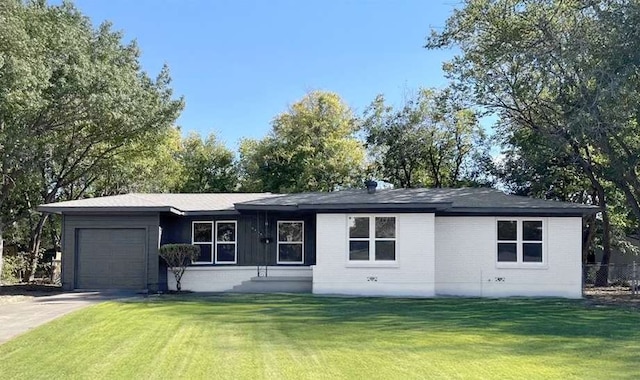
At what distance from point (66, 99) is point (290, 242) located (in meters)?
8.61

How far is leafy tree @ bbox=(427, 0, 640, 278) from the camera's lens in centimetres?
1549

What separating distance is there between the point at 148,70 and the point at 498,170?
18206 millimetres

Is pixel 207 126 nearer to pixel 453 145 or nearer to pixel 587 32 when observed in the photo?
pixel 453 145

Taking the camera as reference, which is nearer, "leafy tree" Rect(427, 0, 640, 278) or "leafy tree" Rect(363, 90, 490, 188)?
"leafy tree" Rect(427, 0, 640, 278)

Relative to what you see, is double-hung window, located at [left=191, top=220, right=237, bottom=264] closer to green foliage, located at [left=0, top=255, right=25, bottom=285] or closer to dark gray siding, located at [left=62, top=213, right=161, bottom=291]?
dark gray siding, located at [left=62, top=213, right=161, bottom=291]

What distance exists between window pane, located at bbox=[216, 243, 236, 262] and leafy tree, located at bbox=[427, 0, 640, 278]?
10.9m

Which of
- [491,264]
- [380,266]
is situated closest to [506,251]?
[491,264]

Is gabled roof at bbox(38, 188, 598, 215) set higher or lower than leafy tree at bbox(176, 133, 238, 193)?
lower

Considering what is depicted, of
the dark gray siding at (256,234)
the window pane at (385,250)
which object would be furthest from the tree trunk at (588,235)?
the dark gray siding at (256,234)

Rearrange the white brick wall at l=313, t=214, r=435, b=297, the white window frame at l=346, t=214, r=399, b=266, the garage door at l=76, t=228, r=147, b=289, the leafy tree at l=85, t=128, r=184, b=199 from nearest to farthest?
the white brick wall at l=313, t=214, r=435, b=297, the white window frame at l=346, t=214, r=399, b=266, the garage door at l=76, t=228, r=147, b=289, the leafy tree at l=85, t=128, r=184, b=199

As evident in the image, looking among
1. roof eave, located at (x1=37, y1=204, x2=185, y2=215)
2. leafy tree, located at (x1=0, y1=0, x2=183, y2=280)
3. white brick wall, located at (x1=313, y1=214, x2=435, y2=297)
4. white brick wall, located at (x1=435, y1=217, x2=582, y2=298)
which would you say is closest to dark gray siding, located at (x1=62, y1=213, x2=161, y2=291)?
roof eave, located at (x1=37, y1=204, x2=185, y2=215)

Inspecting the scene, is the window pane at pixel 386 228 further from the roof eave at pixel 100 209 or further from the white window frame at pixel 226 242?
the roof eave at pixel 100 209

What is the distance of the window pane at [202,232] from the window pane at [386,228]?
5806 mm

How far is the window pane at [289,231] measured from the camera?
66.9 feet
